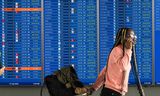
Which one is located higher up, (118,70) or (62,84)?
(118,70)

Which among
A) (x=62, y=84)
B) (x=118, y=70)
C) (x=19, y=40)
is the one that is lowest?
(x=62, y=84)

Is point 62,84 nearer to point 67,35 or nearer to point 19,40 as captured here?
point 67,35

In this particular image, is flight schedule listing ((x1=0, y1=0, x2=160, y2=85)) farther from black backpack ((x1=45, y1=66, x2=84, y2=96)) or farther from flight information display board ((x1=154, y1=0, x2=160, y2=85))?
black backpack ((x1=45, y1=66, x2=84, y2=96))

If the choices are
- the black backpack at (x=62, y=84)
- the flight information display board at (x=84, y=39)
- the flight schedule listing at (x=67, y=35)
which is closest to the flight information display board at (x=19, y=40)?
the flight schedule listing at (x=67, y=35)

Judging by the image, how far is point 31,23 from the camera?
14.8 feet

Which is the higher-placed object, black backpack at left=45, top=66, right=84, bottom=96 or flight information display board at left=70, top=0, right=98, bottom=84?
flight information display board at left=70, top=0, right=98, bottom=84

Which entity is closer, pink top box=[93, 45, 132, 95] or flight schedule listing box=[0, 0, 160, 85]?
pink top box=[93, 45, 132, 95]

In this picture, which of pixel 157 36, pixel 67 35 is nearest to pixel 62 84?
pixel 67 35

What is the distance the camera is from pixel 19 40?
4.54 meters

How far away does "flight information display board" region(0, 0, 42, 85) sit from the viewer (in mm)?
4516

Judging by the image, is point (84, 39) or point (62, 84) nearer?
point (62, 84)

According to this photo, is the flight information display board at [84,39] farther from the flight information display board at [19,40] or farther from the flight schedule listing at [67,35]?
the flight information display board at [19,40]

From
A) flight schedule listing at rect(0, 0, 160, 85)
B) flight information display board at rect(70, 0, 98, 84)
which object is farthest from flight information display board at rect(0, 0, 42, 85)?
flight information display board at rect(70, 0, 98, 84)

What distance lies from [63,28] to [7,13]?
0.70m
